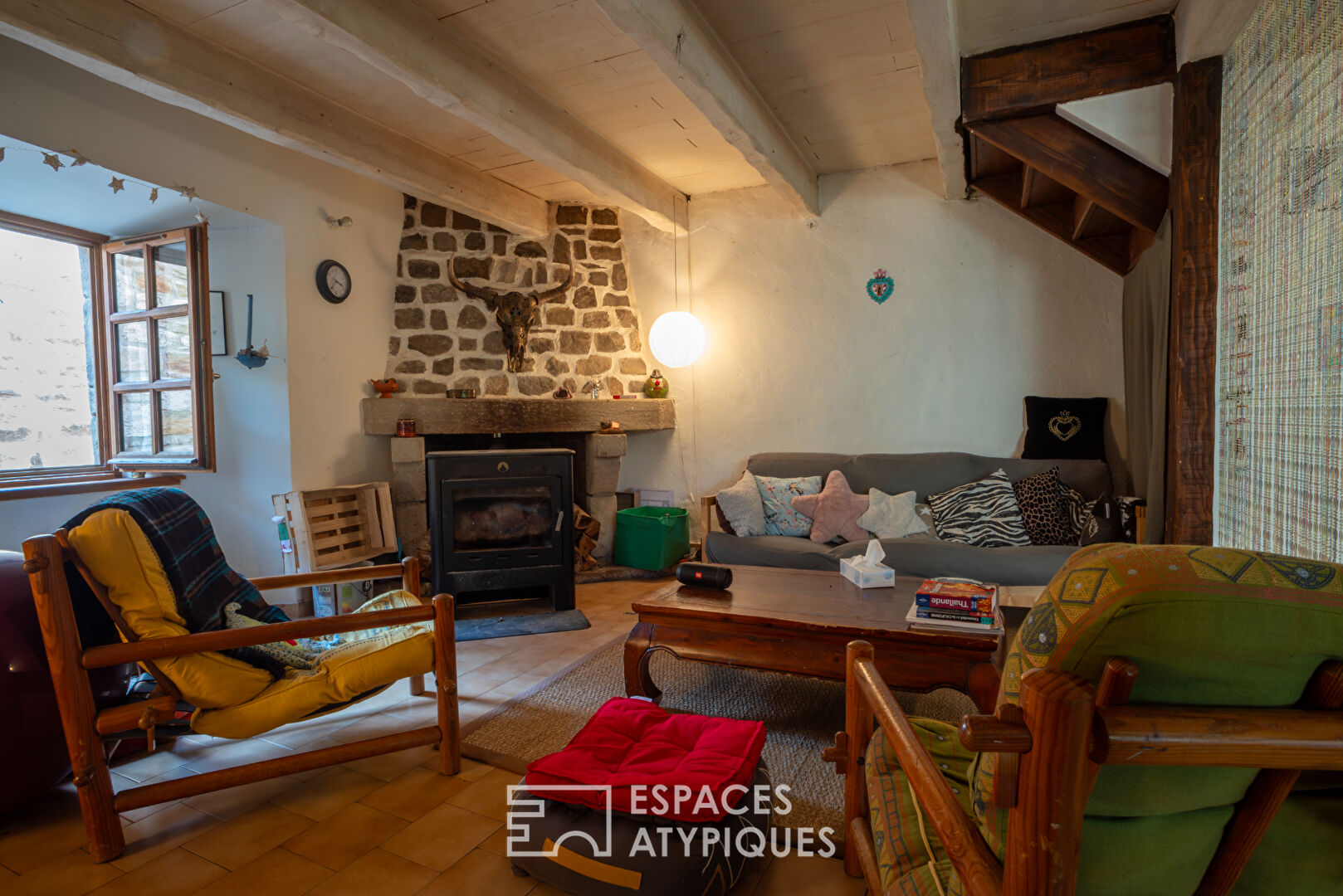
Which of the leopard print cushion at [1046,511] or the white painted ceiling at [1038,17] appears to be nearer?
the white painted ceiling at [1038,17]

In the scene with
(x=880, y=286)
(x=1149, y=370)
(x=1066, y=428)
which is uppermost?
(x=880, y=286)

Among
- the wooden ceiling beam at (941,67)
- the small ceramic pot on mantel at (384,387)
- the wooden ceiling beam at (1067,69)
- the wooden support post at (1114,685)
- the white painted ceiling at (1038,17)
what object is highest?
the white painted ceiling at (1038,17)

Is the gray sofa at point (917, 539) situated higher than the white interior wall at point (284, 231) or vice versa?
the white interior wall at point (284, 231)

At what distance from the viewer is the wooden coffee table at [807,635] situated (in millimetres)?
2068

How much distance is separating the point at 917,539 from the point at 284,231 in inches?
→ 140

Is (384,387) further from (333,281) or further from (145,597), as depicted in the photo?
(145,597)

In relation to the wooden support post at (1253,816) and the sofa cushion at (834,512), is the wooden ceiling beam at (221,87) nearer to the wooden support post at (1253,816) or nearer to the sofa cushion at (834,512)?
the sofa cushion at (834,512)

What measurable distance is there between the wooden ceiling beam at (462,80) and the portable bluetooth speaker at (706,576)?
1984 millimetres

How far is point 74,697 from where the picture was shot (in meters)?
1.70

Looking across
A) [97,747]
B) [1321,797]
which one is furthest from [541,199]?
[1321,797]

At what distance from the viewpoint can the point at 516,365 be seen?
4.59 metres

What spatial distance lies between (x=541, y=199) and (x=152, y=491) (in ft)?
10.6

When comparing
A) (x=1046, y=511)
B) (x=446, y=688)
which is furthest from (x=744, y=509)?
(x=446, y=688)

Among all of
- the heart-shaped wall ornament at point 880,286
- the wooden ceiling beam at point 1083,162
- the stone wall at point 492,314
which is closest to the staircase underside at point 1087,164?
the wooden ceiling beam at point 1083,162
